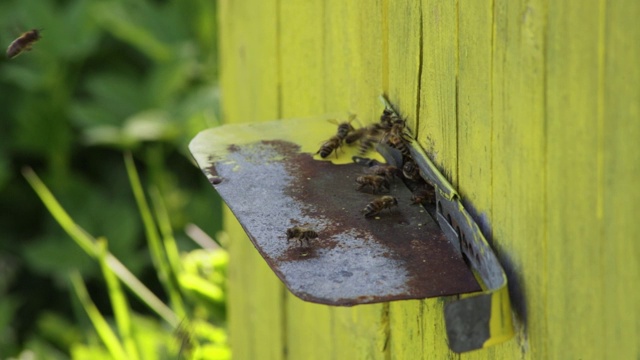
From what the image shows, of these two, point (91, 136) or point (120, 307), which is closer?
point (120, 307)

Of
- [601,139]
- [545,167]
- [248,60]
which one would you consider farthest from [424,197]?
[248,60]

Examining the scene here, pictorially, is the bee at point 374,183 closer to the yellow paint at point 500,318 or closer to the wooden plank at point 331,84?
the wooden plank at point 331,84

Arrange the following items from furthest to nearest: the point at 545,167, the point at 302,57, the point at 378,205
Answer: the point at 302,57, the point at 378,205, the point at 545,167

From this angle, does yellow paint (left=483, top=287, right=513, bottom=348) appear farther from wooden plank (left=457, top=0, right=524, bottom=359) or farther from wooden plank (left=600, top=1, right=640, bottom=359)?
wooden plank (left=600, top=1, right=640, bottom=359)

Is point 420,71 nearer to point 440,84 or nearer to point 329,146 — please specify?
point 440,84

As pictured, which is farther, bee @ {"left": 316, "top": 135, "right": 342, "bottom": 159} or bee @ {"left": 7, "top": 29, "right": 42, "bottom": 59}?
bee @ {"left": 7, "top": 29, "right": 42, "bottom": 59}

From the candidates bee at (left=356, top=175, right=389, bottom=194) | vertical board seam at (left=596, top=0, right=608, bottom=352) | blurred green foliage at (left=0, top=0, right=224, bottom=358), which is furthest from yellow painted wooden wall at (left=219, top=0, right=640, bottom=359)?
blurred green foliage at (left=0, top=0, right=224, bottom=358)

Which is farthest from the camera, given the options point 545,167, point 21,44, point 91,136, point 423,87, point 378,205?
point 91,136
